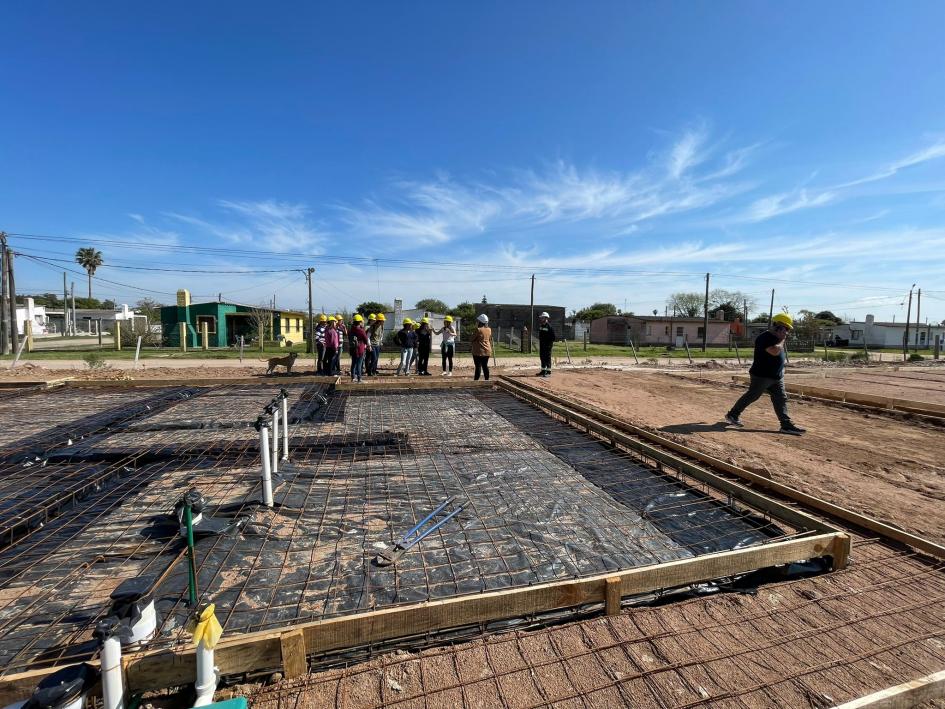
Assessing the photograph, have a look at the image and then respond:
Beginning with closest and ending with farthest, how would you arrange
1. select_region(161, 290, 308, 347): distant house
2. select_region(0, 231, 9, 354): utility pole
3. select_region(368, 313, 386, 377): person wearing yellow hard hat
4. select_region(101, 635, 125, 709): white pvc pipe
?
select_region(101, 635, 125, 709): white pvc pipe
select_region(368, 313, 386, 377): person wearing yellow hard hat
select_region(0, 231, 9, 354): utility pole
select_region(161, 290, 308, 347): distant house

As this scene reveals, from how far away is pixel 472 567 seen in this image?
8.41ft

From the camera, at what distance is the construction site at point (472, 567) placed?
1.71 m

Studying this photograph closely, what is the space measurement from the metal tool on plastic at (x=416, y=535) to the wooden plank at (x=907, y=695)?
198 cm

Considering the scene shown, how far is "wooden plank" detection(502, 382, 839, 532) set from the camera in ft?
9.18

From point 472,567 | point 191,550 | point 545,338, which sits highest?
point 545,338

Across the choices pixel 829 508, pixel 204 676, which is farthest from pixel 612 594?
pixel 829 508

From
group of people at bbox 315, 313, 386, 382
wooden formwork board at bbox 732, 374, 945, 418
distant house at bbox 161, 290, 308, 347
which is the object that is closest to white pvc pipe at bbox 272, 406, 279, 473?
group of people at bbox 315, 313, 386, 382

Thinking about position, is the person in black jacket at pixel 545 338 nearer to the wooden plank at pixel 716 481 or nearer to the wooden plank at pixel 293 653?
the wooden plank at pixel 716 481

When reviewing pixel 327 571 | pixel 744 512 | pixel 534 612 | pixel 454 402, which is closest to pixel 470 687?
pixel 534 612

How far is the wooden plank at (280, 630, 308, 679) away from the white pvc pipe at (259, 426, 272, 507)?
1.54m

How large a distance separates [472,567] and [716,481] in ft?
6.70

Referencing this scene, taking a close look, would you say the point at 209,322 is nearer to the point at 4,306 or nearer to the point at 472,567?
the point at 4,306

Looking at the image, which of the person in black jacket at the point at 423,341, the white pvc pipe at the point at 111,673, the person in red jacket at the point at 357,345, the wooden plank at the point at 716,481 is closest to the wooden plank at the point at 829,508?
the wooden plank at the point at 716,481

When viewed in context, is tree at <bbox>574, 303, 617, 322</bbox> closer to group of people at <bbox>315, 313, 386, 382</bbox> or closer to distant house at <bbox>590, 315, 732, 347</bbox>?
distant house at <bbox>590, 315, 732, 347</bbox>
